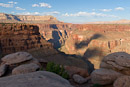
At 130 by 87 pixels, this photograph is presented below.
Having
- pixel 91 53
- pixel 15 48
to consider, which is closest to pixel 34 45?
pixel 15 48

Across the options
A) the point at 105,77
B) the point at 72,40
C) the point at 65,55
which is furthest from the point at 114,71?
the point at 72,40

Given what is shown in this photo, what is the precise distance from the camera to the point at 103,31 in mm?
127500

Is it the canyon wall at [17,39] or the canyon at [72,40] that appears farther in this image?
the canyon at [72,40]

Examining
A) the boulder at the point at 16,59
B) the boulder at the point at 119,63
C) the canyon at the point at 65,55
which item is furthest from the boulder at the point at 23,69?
the boulder at the point at 119,63

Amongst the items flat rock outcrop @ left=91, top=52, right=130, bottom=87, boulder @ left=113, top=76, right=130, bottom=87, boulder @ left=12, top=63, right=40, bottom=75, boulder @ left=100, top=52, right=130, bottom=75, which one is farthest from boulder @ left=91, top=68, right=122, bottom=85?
boulder @ left=12, top=63, right=40, bottom=75

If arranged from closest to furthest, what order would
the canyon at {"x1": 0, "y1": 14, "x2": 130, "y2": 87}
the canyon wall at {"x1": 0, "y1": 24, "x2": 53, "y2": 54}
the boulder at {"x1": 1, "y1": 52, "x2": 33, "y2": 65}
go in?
the canyon at {"x1": 0, "y1": 14, "x2": 130, "y2": 87} → the boulder at {"x1": 1, "y1": 52, "x2": 33, "y2": 65} → the canyon wall at {"x1": 0, "y1": 24, "x2": 53, "y2": 54}

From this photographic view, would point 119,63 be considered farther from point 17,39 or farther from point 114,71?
point 17,39

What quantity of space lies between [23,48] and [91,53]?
178 feet

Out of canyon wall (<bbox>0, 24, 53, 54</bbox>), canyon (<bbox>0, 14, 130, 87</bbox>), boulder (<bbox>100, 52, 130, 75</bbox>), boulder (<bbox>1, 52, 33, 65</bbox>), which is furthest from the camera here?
canyon wall (<bbox>0, 24, 53, 54</bbox>)

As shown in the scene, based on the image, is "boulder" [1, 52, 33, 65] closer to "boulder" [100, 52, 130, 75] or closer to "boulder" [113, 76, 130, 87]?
"boulder" [100, 52, 130, 75]

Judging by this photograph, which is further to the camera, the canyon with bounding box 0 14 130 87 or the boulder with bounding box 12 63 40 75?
the canyon with bounding box 0 14 130 87

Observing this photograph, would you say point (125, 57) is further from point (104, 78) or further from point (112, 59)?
point (104, 78)

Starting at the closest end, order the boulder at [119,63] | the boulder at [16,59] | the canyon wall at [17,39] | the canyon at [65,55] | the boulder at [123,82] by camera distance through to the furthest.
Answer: the boulder at [123,82]
the boulder at [119,63]
the canyon at [65,55]
the boulder at [16,59]
the canyon wall at [17,39]

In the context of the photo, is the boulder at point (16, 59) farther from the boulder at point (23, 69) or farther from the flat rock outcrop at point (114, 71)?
the flat rock outcrop at point (114, 71)
